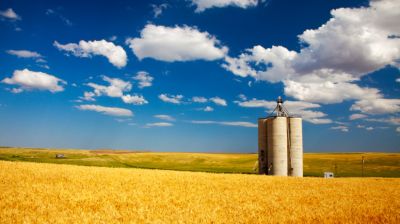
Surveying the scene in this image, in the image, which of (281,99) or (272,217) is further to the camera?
(281,99)

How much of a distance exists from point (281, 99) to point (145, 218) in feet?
132

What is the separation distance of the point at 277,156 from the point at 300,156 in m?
3.57

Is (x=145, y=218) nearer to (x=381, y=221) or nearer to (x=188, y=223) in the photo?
(x=188, y=223)

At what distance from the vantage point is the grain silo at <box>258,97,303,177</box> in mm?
43719

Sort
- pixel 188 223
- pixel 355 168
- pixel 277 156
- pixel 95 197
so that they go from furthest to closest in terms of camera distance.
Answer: pixel 355 168, pixel 277 156, pixel 95 197, pixel 188 223

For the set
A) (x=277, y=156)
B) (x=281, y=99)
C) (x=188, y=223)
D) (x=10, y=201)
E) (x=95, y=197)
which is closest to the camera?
(x=188, y=223)

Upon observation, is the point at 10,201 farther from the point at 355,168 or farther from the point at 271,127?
the point at 355,168

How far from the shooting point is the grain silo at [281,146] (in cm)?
4372

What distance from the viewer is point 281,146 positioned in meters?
43.6

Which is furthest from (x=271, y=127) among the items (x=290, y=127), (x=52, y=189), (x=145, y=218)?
A: (x=145, y=218)

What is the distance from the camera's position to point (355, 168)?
254ft

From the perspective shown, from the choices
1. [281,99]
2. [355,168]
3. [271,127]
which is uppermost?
[281,99]

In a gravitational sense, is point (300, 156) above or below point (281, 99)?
below

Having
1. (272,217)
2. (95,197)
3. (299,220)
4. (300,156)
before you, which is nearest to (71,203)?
(95,197)
